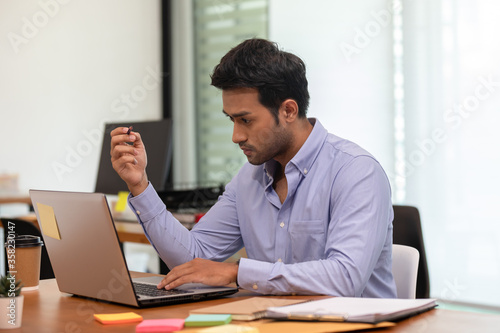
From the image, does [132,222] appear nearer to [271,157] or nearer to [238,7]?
[271,157]

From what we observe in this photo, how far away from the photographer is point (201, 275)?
58.5 inches

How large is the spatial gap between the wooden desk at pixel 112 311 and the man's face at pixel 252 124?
407 mm

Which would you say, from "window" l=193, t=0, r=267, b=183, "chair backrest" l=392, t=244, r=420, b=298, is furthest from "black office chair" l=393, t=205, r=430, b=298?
"window" l=193, t=0, r=267, b=183

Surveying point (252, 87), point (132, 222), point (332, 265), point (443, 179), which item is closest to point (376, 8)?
point (443, 179)

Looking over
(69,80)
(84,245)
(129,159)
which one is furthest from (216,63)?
(84,245)

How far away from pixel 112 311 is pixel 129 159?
47 cm

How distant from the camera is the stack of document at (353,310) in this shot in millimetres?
1140

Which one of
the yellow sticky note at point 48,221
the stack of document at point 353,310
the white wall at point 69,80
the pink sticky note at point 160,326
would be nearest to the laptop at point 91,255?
the yellow sticky note at point 48,221

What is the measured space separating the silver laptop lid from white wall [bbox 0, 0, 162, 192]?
298cm

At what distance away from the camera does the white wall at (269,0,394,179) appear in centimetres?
392

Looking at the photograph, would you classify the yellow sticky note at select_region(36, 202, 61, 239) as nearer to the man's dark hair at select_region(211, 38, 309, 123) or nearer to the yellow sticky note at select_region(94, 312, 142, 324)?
the yellow sticky note at select_region(94, 312, 142, 324)

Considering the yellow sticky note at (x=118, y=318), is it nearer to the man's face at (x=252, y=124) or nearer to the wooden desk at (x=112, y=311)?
the wooden desk at (x=112, y=311)

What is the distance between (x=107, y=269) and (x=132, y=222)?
74.2 inches

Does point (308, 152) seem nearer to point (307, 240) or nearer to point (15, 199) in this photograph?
point (307, 240)
